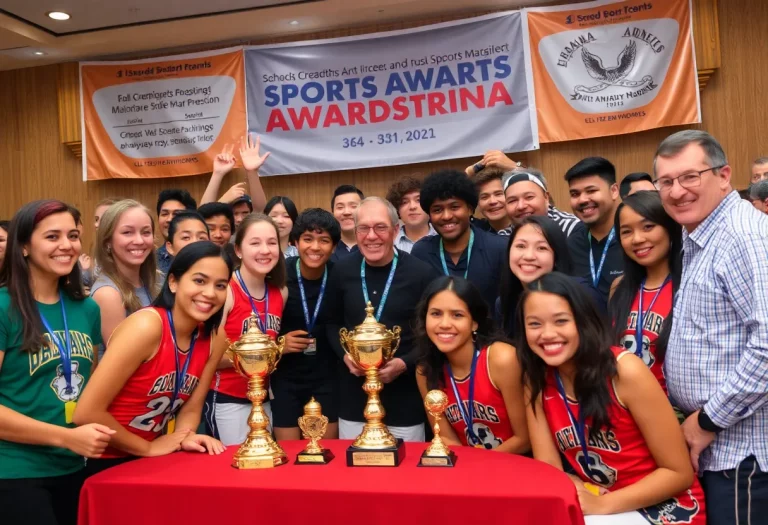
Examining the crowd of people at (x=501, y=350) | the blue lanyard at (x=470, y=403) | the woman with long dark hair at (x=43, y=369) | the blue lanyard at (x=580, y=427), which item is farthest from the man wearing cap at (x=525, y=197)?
the woman with long dark hair at (x=43, y=369)

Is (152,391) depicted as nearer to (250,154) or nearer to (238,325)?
(238,325)

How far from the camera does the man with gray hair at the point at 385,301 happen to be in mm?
3488

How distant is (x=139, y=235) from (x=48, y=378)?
41.9 inches

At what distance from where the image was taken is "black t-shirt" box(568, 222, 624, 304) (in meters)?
3.56

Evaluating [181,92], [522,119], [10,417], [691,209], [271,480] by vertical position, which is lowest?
[271,480]

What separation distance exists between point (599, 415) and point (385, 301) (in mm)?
1427

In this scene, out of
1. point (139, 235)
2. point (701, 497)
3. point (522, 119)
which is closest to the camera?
point (701, 497)

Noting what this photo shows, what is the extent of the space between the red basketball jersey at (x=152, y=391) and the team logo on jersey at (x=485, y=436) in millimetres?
1159

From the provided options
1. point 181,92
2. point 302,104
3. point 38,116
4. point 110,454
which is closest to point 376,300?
point 110,454

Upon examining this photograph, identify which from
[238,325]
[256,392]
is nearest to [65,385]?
[256,392]

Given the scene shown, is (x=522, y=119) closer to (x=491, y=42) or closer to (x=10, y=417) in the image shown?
(x=491, y=42)

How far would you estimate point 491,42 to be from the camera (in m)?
6.64

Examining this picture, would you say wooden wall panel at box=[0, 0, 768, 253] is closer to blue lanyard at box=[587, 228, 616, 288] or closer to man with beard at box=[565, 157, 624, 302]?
man with beard at box=[565, 157, 624, 302]

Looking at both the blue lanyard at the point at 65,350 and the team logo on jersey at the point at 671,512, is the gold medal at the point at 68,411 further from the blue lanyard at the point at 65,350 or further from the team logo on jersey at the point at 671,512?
the team logo on jersey at the point at 671,512
